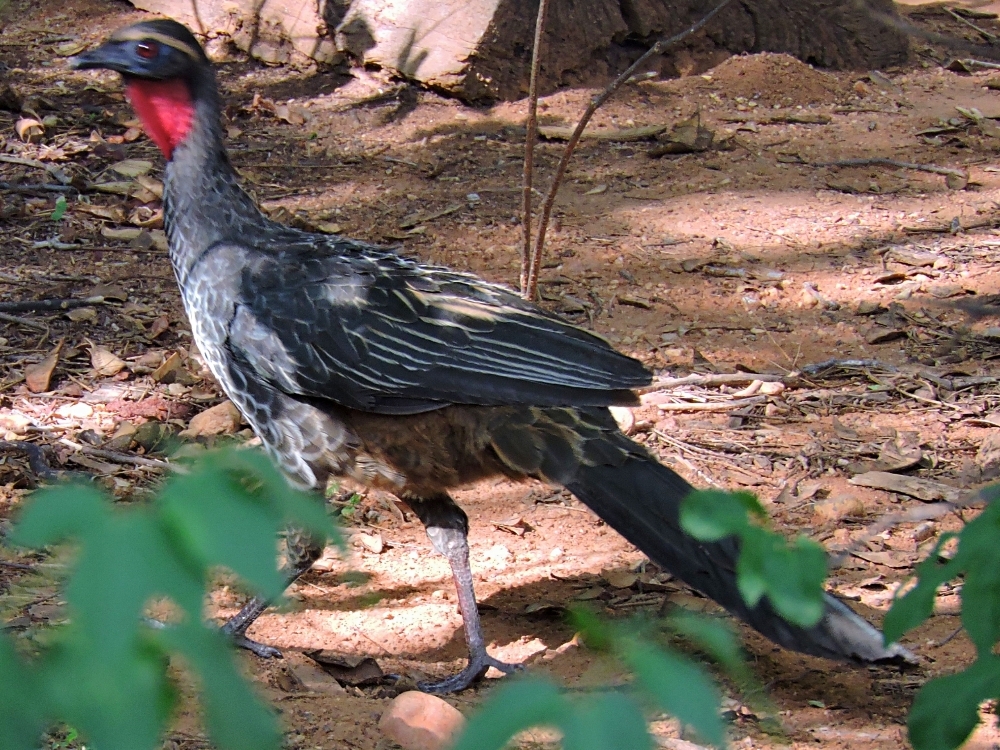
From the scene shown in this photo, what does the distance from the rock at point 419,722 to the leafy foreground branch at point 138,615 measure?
89.1 inches

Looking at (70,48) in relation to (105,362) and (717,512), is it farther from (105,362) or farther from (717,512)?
(717,512)

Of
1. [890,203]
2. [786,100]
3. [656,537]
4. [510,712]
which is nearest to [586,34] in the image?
[786,100]

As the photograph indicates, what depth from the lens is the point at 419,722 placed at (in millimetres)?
3314

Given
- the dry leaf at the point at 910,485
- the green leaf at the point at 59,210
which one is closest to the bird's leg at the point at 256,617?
the dry leaf at the point at 910,485

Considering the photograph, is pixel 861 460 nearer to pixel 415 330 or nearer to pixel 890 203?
pixel 415 330

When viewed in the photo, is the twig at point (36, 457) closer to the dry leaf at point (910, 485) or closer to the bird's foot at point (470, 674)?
the bird's foot at point (470, 674)

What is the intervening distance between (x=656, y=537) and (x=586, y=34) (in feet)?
19.3

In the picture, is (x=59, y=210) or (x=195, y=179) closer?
(x=195, y=179)

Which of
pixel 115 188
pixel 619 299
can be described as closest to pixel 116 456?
pixel 619 299

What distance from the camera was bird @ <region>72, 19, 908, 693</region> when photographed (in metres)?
3.67

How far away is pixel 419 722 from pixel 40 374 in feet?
10.1

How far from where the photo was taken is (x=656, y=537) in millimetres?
3564

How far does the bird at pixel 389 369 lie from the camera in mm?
3674

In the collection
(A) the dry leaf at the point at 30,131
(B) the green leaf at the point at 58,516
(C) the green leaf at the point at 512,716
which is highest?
(B) the green leaf at the point at 58,516
